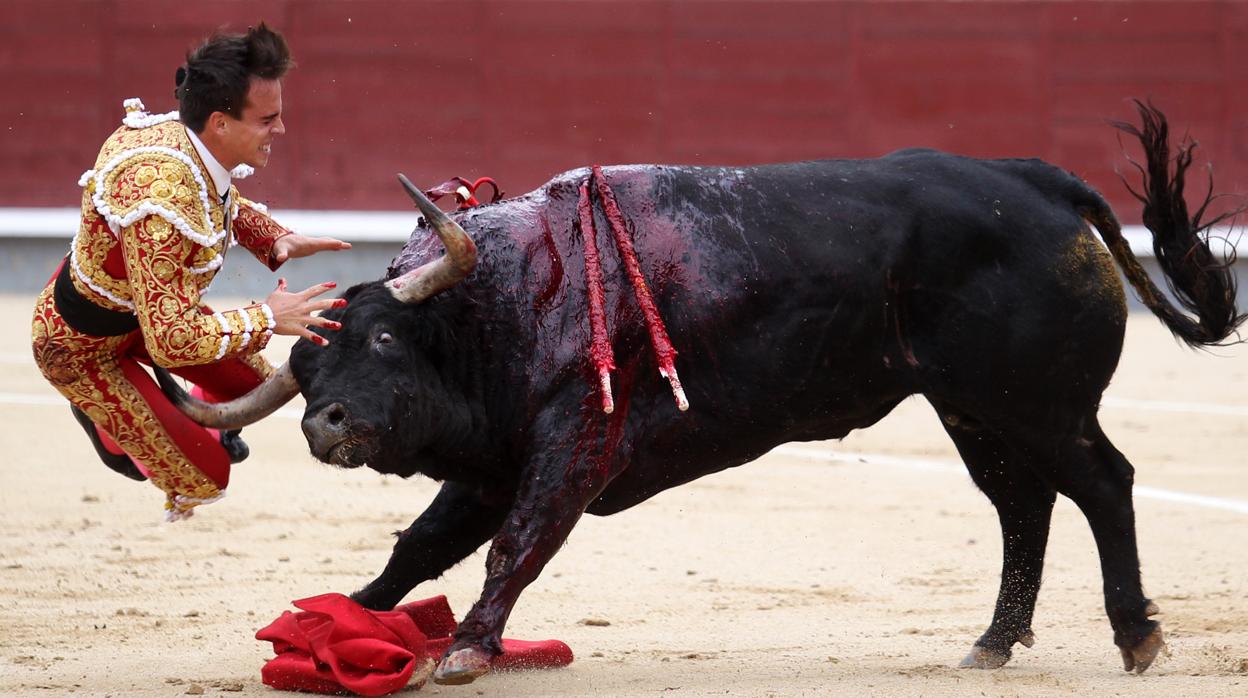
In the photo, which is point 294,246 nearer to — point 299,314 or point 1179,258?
point 299,314

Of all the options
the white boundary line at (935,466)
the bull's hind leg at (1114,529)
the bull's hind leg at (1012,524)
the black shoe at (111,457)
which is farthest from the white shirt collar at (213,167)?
the white boundary line at (935,466)

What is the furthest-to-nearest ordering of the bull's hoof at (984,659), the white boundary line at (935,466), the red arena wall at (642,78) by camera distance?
1. the red arena wall at (642,78)
2. the white boundary line at (935,466)
3. the bull's hoof at (984,659)

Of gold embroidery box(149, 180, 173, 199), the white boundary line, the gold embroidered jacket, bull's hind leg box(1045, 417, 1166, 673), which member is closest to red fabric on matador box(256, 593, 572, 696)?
the gold embroidered jacket

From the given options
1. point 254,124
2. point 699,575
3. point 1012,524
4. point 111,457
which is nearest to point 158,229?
point 254,124

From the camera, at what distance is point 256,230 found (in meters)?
3.35

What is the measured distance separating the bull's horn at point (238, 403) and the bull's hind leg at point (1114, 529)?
57.1 inches

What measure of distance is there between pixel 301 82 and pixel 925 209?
8448 mm

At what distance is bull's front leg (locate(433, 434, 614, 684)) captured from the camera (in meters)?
2.90

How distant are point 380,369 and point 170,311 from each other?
356mm

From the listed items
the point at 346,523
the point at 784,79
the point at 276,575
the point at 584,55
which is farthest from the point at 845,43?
the point at 276,575

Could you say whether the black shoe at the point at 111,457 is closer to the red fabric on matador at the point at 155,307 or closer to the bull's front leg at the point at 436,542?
the red fabric on matador at the point at 155,307

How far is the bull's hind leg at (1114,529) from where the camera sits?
10.8 feet

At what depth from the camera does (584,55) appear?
11.0 meters

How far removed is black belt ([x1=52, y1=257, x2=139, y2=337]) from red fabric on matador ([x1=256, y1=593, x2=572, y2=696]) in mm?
587
